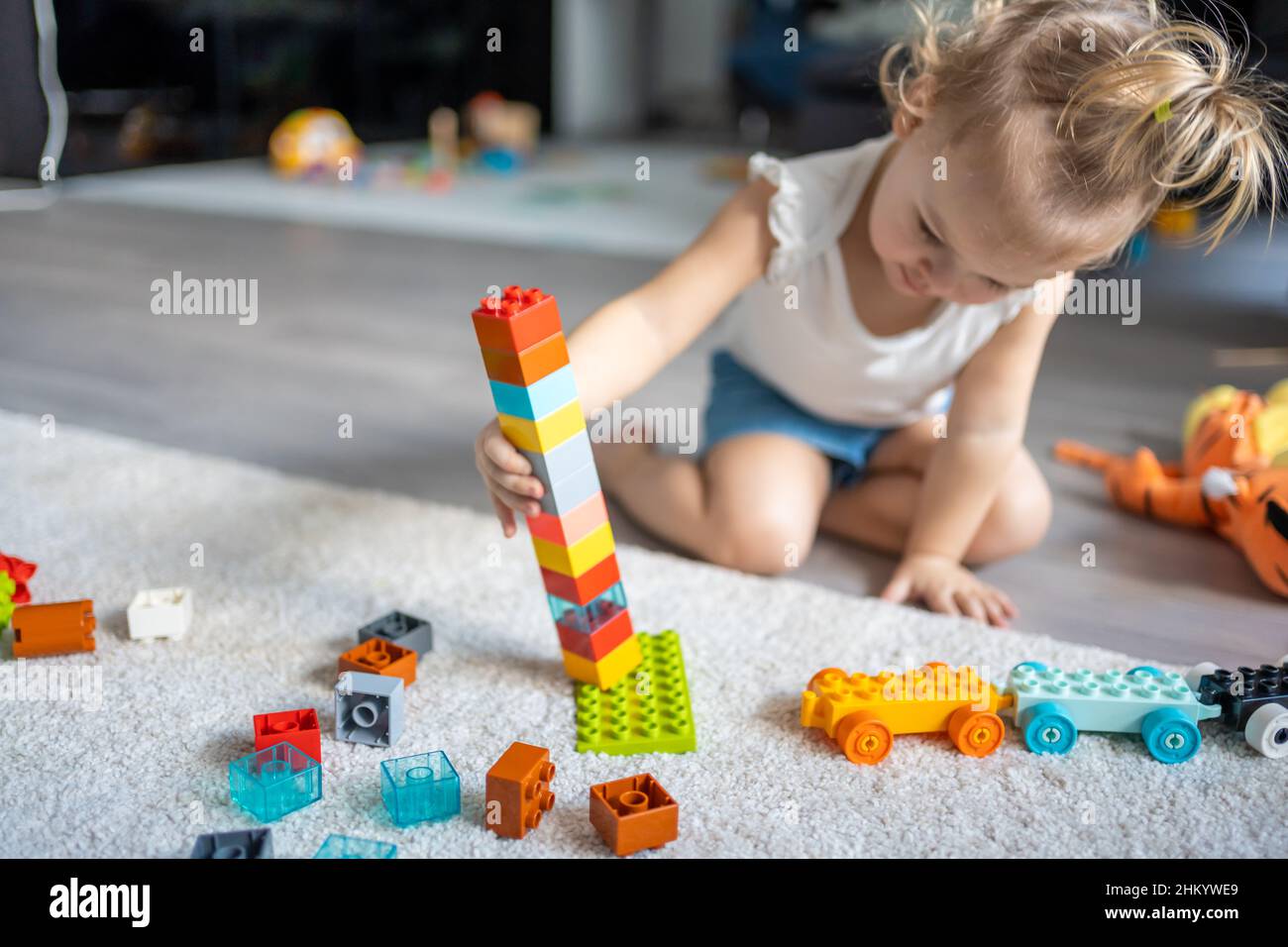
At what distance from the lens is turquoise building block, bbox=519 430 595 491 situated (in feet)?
2.43

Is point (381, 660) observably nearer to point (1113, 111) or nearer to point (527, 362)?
point (527, 362)

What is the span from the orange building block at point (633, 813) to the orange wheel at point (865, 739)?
13 centimetres

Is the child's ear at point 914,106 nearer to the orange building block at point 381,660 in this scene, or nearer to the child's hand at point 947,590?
the child's hand at point 947,590

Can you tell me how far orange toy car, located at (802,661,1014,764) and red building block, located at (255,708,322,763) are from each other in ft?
1.01

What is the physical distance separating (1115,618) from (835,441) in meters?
0.29

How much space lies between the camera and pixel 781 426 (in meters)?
1.10

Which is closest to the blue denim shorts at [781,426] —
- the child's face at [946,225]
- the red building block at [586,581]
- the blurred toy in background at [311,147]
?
the child's face at [946,225]

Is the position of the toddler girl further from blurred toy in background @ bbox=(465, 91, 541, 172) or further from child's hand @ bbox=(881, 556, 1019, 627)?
blurred toy in background @ bbox=(465, 91, 541, 172)

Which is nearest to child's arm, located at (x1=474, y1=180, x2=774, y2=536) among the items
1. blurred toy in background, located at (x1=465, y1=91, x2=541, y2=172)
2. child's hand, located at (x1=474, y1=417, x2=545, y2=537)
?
child's hand, located at (x1=474, y1=417, x2=545, y2=537)

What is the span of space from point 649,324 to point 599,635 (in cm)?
24

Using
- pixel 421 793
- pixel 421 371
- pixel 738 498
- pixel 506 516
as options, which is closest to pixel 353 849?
pixel 421 793

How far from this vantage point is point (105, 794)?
0.68 m
